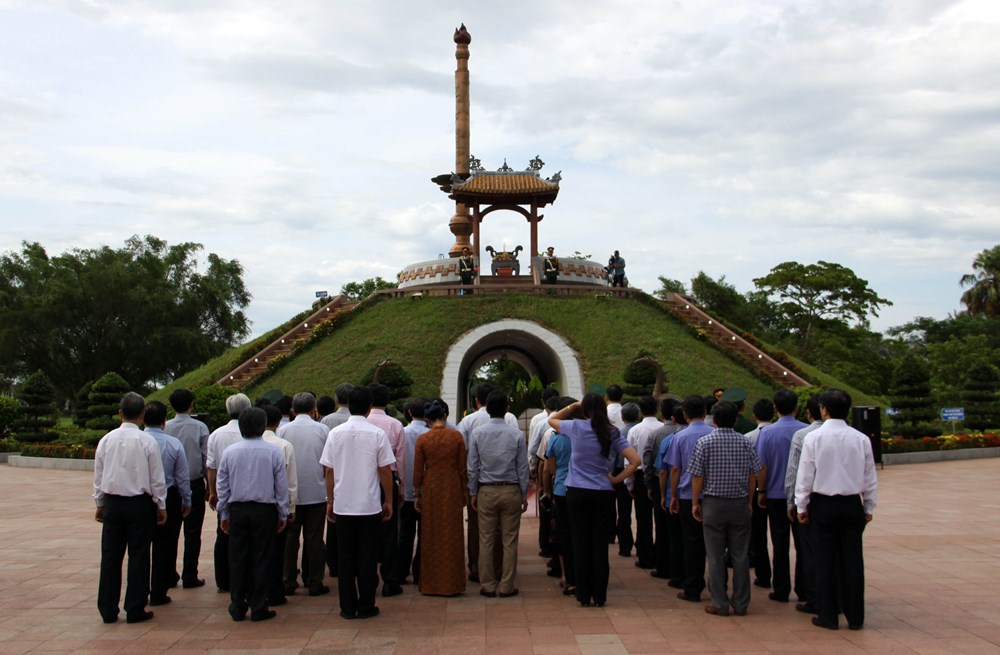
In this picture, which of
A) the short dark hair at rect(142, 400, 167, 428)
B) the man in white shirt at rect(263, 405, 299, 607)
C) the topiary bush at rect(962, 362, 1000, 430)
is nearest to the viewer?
the man in white shirt at rect(263, 405, 299, 607)

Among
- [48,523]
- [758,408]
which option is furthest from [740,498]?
[48,523]

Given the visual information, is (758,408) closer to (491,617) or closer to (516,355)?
(491,617)

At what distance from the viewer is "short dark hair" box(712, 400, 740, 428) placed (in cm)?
670

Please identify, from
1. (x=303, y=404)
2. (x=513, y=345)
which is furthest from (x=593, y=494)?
(x=513, y=345)

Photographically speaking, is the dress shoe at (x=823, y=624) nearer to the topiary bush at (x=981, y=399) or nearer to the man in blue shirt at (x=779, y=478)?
the man in blue shirt at (x=779, y=478)

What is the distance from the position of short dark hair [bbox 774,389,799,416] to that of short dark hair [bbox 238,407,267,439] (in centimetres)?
439

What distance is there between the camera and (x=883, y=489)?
1519 cm

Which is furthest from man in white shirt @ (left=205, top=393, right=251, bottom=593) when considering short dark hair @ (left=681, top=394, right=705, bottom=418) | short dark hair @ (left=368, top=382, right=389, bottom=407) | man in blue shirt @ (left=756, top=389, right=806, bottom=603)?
man in blue shirt @ (left=756, top=389, right=806, bottom=603)

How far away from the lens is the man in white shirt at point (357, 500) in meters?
6.70

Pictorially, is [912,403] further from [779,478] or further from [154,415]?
[154,415]

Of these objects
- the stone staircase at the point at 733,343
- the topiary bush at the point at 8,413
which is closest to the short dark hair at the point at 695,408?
the stone staircase at the point at 733,343

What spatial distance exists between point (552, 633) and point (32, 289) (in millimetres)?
40191

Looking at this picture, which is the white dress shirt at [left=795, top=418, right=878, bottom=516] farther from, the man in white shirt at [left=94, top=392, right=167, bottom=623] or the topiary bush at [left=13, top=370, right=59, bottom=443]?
the topiary bush at [left=13, top=370, right=59, bottom=443]

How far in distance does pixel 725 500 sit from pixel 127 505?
4834 mm
